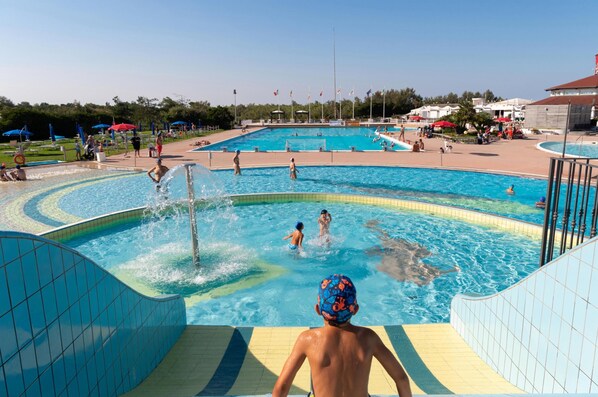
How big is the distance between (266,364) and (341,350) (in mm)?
2601

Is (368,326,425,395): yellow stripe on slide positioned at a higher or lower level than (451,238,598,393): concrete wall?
lower

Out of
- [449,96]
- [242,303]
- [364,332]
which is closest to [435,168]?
[242,303]

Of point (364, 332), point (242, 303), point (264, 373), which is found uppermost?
point (364, 332)

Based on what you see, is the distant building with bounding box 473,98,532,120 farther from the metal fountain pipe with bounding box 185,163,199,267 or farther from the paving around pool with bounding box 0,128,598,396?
the metal fountain pipe with bounding box 185,163,199,267

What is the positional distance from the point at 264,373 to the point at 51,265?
94.2 inches

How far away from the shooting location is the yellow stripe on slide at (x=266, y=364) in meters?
3.75

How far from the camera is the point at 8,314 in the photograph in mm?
2133

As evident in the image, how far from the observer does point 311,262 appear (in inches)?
334

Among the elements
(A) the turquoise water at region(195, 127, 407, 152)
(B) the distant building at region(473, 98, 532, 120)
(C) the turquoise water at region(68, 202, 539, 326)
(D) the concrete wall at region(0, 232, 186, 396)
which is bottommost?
(C) the turquoise water at region(68, 202, 539, 326)

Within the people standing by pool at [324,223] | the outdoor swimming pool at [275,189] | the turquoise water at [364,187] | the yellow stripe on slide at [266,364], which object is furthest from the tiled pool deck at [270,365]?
the turquoise water at [364,187]

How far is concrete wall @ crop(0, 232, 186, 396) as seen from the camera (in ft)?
7.15

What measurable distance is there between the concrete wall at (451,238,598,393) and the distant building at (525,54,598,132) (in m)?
41.7

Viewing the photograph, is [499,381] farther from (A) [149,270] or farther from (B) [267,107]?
(B) [267,107]

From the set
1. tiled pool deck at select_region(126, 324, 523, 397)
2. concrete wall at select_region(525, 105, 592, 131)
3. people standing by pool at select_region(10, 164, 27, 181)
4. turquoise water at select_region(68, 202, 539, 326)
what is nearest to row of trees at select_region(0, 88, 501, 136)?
concrete wall at select_region(525, 105, 592, 131)
